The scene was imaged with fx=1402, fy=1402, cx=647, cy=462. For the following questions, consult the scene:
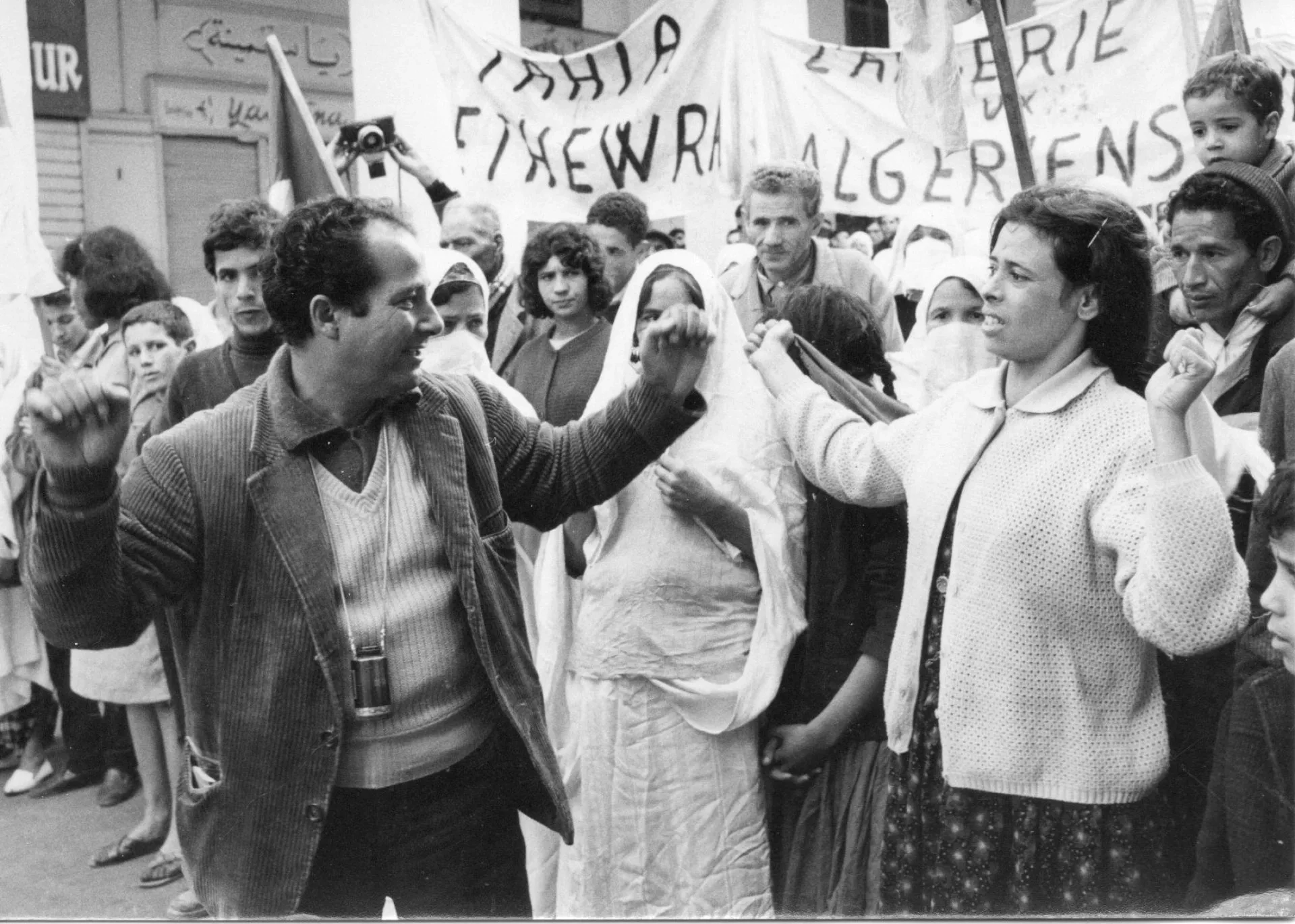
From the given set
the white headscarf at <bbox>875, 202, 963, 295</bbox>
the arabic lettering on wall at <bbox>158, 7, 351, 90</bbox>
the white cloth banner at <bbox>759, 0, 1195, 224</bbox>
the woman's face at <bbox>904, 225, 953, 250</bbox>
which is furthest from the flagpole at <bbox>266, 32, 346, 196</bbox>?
the arabic lettering on wall at <bbox>158, 7, 351, 90</bbox>

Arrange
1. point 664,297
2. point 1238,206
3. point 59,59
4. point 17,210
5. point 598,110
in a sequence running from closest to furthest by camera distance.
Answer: point 1238,206
point 664,297
point 17,210
point 598,110
point 59,59

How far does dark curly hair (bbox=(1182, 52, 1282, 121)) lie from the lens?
3627 mm

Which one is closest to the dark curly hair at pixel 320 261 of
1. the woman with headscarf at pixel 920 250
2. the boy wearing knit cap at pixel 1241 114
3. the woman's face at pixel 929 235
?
the boy wearing knit cap at pixel 1241 114

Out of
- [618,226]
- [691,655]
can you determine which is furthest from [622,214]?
[691,655]

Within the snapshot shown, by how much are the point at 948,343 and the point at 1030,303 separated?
1.12 metres

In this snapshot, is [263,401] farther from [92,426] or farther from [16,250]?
[16,250]

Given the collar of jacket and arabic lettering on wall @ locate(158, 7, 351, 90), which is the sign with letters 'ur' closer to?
arabic lettering on wall @ locate(158, 7, 351, 90)

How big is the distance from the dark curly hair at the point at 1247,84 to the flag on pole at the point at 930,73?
920 millimetres

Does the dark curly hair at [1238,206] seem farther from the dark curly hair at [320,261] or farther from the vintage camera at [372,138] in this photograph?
the vintage camera at [372,138]

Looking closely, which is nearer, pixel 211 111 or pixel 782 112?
pixel 782 112

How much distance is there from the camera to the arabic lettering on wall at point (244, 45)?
38.5ft

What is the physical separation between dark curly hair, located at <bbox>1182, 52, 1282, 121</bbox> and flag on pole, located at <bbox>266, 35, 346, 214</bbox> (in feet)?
8.45

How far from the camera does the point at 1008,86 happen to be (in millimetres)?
3697

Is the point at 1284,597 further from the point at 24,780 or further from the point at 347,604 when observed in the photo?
the point at 24,780
